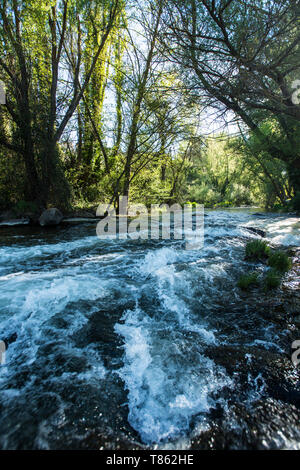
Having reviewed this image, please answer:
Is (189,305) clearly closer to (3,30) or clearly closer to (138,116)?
(138,116)

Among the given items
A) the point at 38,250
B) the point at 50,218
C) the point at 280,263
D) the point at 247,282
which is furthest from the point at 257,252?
the point at 50,218

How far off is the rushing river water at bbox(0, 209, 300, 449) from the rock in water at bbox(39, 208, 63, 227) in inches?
206

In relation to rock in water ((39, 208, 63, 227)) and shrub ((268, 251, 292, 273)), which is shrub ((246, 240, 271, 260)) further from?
rock in water ((39, 208, 63, 227))

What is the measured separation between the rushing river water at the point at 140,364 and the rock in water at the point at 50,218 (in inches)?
206

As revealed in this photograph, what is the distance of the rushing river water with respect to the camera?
1.17 metres

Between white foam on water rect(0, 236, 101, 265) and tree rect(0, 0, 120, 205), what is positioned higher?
tree rect(0, 0, 120, 205)

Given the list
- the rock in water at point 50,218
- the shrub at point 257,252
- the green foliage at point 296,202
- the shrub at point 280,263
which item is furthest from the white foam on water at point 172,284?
the green foliage at point 296,202

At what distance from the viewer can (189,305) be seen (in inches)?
100

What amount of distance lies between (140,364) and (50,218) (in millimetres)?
7786

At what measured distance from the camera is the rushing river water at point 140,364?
3.82ft

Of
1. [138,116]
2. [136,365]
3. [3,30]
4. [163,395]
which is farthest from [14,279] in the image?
[3,30]

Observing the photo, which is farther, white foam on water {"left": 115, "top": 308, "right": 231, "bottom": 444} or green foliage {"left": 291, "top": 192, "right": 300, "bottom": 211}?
green foliage {"left": 291, "top": 192, "right": 300, "bottom": 211}

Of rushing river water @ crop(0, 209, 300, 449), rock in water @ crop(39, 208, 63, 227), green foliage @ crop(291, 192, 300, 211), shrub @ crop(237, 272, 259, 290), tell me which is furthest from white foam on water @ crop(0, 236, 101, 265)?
green foliage @ crop(291, 192, 300, 211)

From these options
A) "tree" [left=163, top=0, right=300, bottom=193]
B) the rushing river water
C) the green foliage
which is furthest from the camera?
the green foliage
